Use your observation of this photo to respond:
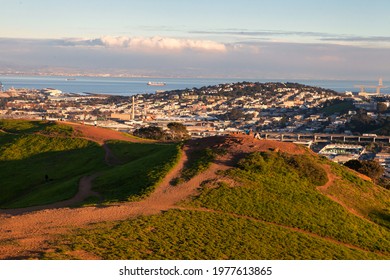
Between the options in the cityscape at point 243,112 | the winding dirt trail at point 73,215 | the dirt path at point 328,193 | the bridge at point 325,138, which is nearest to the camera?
the winding dirt trail at point 73,215

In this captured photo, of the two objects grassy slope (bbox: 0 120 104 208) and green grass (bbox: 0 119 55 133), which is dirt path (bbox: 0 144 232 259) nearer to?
grassy slope (bbox: 0 120 104 208)

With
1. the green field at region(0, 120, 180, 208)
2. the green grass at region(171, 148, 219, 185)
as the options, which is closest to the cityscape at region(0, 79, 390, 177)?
the green field at region(0, 120, 180, 208)

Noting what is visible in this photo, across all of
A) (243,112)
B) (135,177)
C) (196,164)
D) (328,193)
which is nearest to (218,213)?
(196,164)

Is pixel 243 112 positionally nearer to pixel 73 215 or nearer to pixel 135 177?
pixel 135 177

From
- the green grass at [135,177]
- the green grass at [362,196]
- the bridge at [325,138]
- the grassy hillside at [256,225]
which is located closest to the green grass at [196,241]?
the grassy hillside at [256,225]

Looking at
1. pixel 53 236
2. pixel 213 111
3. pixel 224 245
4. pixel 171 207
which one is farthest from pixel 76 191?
pixel 213 111

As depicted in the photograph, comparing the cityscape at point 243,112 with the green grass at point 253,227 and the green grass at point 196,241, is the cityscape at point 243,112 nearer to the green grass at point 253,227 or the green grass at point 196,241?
the green grass at point 253,227

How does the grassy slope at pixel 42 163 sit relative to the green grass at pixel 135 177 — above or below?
below
